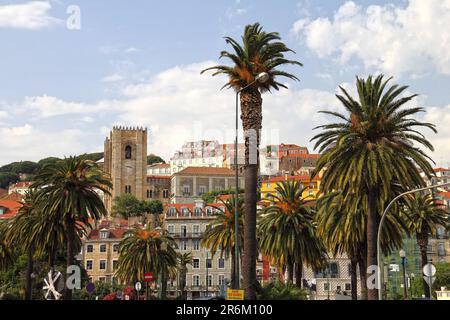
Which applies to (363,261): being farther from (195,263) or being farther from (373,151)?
(195,263)

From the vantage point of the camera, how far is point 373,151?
37.7m

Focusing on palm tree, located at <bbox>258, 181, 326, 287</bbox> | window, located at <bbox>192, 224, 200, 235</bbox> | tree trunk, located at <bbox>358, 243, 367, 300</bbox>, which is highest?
window, located at <bbox>192, 224, 200, 235</bbox>

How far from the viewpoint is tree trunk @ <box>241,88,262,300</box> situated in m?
34.1

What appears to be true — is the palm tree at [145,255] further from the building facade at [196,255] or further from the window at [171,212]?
the window at [171,212]

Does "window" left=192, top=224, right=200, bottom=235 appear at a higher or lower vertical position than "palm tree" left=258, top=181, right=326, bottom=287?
higher

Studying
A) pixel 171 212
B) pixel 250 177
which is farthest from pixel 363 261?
pixel 171 212

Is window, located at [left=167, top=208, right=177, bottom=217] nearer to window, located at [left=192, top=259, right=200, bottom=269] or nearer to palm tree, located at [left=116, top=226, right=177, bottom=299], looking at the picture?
window, located at [left=192, top=259, right=200, bottom=269]

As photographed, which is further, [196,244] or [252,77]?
[196,244]

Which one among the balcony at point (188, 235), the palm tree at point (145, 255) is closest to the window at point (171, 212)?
the balcony at point (188, 235)

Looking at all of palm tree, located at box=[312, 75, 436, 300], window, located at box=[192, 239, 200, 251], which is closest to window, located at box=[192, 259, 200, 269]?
window, located at box=[192, 239, 200, 251]

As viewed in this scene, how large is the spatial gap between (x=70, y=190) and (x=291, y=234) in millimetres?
17446

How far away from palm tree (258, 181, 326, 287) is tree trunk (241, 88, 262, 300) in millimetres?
14527
